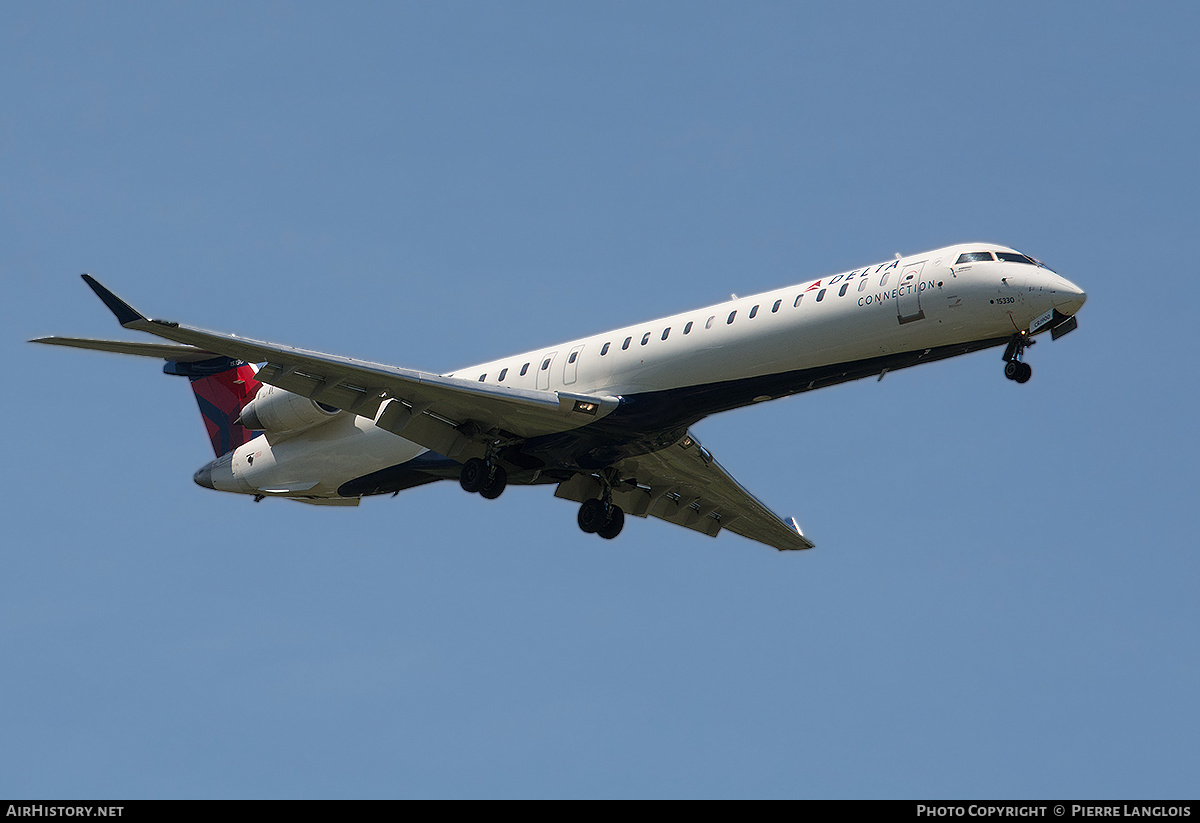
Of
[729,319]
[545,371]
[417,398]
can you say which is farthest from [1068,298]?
[417,398]

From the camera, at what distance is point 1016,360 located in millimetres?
22047

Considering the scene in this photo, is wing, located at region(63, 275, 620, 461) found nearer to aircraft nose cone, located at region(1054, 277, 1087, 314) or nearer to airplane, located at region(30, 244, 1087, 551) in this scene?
airplane, located at region(30, 244, 1087, 551)

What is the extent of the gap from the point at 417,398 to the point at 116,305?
5.39 m

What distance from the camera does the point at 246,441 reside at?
1160 inches

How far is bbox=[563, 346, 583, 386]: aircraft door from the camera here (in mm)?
25219

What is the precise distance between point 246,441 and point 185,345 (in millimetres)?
6029

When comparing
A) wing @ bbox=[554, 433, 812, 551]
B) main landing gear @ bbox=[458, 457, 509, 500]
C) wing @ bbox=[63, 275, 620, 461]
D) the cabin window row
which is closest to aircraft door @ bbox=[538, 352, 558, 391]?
the cabin window row

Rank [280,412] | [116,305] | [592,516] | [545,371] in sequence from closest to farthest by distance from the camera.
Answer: [116,305] → [545,371] → [280,412] → [592,516]

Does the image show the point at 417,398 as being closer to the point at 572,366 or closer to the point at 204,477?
the point at 572,366

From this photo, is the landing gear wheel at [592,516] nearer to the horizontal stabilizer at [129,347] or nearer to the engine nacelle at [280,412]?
the engine nacelle at [280,412]

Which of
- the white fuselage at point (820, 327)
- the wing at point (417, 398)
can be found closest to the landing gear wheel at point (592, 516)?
the wing at point (417, 398)

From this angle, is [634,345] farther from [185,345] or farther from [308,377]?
[185,345]

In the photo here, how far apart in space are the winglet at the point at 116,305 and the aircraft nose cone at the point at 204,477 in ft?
27.3
